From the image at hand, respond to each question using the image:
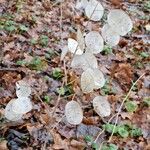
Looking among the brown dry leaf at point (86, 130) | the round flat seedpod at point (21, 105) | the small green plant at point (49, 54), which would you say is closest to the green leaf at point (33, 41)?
the small green plant at point (49, 54)

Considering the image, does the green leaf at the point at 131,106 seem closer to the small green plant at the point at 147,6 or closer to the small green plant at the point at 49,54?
the small green plant at the point at 49,54

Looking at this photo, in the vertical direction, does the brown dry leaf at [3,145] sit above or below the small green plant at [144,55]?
above

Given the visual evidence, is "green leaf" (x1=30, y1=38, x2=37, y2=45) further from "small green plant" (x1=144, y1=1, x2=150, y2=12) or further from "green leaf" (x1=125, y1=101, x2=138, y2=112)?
"small green plant" (x1=144, y1=1, x2=150, y2=12)

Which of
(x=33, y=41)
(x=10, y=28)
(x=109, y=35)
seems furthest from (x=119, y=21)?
(x=10, y=28)

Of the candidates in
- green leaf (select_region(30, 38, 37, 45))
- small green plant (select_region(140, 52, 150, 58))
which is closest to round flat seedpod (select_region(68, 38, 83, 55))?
green leaf (select_region(30, 38, 37, 45))

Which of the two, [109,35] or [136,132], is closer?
[109,35]

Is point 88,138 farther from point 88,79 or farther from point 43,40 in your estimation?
point 43,40

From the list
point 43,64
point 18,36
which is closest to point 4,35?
point 18,36
